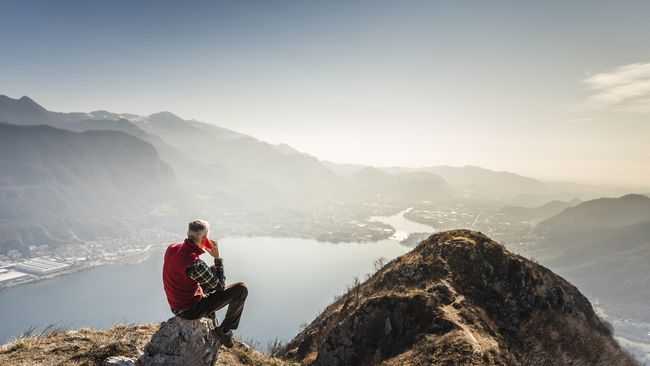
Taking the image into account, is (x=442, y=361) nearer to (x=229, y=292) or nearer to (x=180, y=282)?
(x=229, y=292)

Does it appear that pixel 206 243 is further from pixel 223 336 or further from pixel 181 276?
pixel 223 336

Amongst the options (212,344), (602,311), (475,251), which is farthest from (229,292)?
(602,311)

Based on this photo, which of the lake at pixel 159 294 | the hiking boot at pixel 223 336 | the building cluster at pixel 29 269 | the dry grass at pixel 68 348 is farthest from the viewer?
the building cluster at pixel 29 269

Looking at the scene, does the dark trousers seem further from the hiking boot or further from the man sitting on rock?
the hiking boot

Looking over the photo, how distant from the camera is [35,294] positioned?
119375 millimetres

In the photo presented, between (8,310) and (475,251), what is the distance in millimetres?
141753

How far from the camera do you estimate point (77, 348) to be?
9.31m

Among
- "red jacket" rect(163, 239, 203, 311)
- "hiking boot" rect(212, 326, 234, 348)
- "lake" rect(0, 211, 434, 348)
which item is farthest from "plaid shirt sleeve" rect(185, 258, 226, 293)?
"lake" rect(0, 211, 434, 348)

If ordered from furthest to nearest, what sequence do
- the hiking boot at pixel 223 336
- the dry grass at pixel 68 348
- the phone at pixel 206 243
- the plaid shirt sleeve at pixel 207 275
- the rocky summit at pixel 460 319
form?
the rocky summit at pixel 460 319
the hiking boot at pixel 223 336
the dry grass at pixel 68 348
the phone at pixel 206 243
the plaid shirt sleeve at pixel 207 275

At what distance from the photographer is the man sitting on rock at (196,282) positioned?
784cm

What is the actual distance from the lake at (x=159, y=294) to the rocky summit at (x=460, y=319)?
3167 inches

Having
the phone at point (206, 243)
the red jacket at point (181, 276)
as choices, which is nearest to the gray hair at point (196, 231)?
the red jacket at point (181, 276)

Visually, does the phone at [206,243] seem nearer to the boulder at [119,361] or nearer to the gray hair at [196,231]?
the gray hair at [196,231]

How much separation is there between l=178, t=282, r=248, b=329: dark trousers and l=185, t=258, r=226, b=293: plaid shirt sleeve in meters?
0.24
